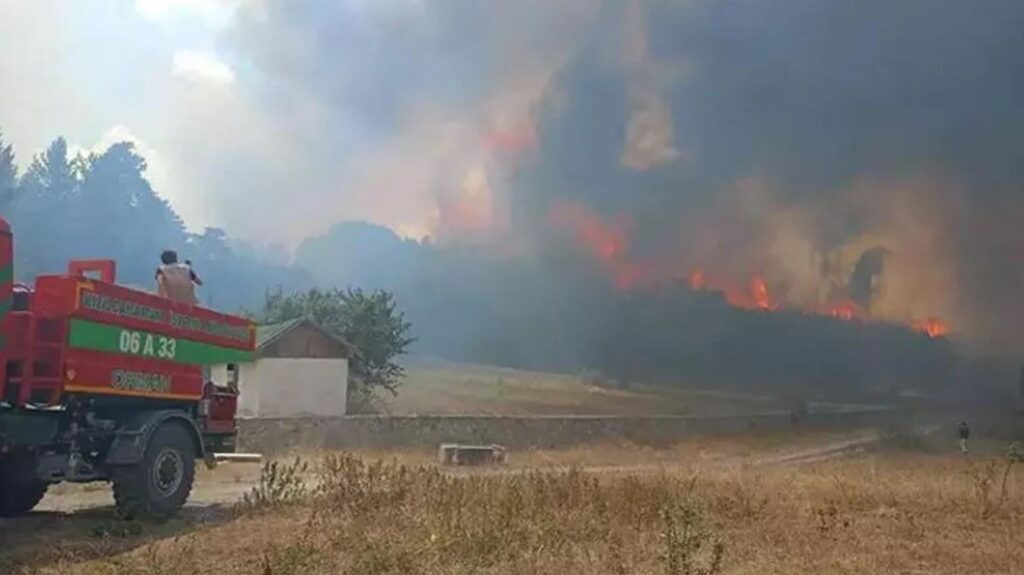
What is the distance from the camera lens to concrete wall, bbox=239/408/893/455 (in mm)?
26719

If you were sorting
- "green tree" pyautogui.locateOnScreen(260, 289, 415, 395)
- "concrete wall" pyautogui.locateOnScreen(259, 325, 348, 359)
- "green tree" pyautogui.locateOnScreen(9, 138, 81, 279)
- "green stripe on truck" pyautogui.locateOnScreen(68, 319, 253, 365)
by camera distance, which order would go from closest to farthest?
"green stripe on truck" pyautogui.locateOnScreen(68, 319, 253, 365), "concrete wall" pyautogui.locateOnScreen(259, 325, 348, 359), "green tree" pyautogui.locateOnScreen(260, 289, 415, 395), "green tree" pyautogui.locateOnScreen(9, 138, 81, 279)

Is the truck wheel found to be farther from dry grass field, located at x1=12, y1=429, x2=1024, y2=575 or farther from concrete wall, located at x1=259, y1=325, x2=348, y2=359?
concrete wall, located at x1=259, y1=325, x2=348, y2=359

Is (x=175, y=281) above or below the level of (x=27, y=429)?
above

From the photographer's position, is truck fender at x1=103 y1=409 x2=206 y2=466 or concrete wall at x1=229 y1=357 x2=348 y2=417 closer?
truck fender at x1=103 y1=409 x2=206 y2=466

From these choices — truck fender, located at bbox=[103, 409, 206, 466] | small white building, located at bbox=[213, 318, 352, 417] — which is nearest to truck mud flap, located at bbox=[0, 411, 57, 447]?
truck fender, located at bbox=[103, 409, 206, 466]

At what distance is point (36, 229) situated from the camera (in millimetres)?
69500

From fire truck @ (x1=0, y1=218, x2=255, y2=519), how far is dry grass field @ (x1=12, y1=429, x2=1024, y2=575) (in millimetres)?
877

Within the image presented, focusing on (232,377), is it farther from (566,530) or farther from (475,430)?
(475,430)

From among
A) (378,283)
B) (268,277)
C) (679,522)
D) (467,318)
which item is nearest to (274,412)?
(679,522)

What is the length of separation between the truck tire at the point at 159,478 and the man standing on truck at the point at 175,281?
5.98 ft

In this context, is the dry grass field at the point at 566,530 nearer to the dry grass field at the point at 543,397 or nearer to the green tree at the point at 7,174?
the dry grass field at the point at 543,397

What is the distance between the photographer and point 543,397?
4666 centimetres

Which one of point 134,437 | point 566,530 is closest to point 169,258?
point 134,437

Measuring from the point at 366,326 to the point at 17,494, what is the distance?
28689 mm
